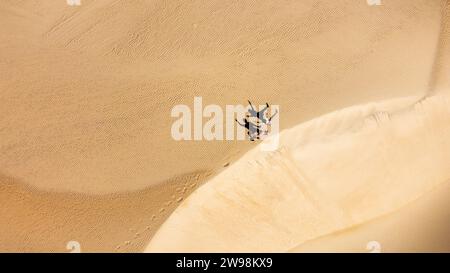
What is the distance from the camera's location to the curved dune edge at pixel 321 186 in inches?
254

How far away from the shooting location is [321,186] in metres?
6.52

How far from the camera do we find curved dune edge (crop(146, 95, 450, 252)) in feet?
21.2

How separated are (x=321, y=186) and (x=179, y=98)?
9.11ft

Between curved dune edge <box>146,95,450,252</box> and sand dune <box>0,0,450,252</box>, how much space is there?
0.10ft

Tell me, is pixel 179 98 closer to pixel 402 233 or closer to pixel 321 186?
pixel 321 186

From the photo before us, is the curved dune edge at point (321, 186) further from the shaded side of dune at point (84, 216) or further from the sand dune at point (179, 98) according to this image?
the shaded side of dune at point (84, 216)

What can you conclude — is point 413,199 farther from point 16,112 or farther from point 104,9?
point 16,112

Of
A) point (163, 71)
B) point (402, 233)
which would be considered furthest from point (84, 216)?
point (402, 233)

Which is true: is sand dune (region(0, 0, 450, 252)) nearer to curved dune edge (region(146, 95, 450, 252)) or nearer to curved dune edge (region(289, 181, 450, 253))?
curved dune edge (region(146, 95, 450, 252))

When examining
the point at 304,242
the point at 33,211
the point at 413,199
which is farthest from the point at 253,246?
the point at 33,211

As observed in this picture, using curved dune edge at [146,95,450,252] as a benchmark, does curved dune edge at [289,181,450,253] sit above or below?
below

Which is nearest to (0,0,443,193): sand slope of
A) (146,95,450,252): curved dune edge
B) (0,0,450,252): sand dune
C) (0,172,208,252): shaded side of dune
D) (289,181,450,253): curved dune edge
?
(0,0,450,252): sand dune

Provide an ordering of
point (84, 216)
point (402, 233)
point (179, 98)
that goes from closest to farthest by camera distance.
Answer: point (402, 233), point (84, 216), point (179, 98)

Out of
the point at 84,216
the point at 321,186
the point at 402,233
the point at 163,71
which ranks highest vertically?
the point at 163,71
